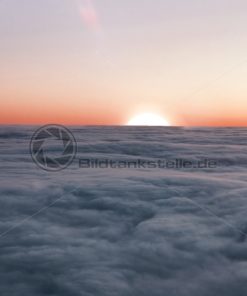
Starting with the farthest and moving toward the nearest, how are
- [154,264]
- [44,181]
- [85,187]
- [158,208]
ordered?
[44,181]
[85,187]
[158,208]
[154,264]

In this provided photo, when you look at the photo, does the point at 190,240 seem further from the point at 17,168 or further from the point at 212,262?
the point at 17,168

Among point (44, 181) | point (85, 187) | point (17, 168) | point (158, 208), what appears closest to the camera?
point (158, 208)

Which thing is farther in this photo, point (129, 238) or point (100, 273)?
point (129, 238)

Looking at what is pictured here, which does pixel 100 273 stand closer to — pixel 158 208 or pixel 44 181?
pixel 158 208

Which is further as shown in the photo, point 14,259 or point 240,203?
point 240,203

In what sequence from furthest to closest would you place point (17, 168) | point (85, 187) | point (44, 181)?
point (17, 168)
point (44, 181)
point (85, 187)

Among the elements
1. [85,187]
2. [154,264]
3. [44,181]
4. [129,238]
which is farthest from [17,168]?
[154,264]

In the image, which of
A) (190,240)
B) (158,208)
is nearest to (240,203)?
(158,208)

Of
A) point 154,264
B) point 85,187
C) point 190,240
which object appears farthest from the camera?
point 85,187
